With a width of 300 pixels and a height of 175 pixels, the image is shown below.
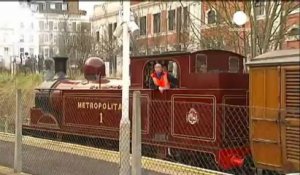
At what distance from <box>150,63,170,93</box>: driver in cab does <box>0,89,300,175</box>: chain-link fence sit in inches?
14.8

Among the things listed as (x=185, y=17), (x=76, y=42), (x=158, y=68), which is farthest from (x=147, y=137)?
(x=76, y=42)

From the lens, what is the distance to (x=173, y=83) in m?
11.3

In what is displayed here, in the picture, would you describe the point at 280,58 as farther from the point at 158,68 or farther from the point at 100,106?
the point at 100,106

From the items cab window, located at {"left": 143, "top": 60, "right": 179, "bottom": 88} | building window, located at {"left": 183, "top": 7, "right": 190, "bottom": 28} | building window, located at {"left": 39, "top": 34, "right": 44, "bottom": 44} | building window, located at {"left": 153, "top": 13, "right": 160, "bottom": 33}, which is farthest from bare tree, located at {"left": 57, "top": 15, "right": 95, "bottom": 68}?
cab window, located at {"left": 143, "top": 60, "right": 179, "bottom": 88}

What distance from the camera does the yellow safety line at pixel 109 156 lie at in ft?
22.9

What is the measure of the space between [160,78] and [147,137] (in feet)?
4.00

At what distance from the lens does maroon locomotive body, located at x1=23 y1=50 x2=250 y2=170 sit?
953 cm

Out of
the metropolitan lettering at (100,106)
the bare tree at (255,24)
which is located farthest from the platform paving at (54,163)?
the bare tree at (255,24)

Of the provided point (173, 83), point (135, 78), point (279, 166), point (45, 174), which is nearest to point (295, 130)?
point (279, 166)

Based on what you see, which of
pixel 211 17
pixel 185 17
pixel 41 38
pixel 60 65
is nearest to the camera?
pixel 60 65

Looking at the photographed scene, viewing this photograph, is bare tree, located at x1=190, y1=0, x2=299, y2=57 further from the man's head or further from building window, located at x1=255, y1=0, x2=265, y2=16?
the man's head

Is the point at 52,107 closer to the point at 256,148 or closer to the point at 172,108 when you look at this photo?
the point at 172,108

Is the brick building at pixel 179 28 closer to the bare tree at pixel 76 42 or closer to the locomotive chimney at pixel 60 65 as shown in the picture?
the bare tree at pixel 76 42

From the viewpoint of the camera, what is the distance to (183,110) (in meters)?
10.2
